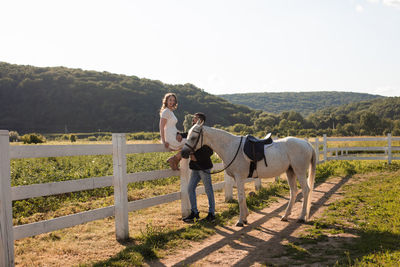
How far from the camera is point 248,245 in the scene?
4.95 m

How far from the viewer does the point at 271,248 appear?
478 centimetres

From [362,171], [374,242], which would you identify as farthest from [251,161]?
[362,171]

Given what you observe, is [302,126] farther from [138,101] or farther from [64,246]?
[64,246]

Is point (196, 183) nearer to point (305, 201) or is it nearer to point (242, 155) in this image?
point (242, 155)

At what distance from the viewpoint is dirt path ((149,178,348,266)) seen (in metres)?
4.27

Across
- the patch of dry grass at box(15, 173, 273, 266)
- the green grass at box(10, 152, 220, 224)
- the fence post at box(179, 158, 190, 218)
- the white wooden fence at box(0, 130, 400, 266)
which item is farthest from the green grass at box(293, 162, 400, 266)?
the green grass at box(10, 152, 220, 224)

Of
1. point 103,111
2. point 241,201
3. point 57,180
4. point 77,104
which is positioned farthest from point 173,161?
point 77,104

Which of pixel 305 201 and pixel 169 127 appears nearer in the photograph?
pixel 169 127

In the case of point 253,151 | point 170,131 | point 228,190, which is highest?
point 170,131

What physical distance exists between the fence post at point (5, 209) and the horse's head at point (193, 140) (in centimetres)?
267

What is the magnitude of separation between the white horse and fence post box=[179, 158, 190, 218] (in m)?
0.73

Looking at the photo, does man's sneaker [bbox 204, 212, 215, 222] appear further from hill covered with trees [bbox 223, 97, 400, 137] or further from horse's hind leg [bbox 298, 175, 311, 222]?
hill covered with trees [bbox 223, 97, 400, 137]

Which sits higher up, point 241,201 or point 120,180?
point 120,180

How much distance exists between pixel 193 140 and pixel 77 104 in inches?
4423
